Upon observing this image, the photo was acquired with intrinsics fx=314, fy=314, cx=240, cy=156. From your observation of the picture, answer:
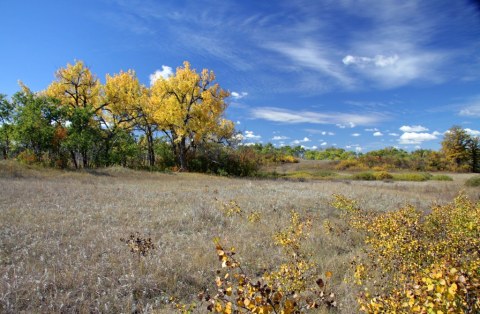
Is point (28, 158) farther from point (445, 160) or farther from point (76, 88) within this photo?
point (445, 160)

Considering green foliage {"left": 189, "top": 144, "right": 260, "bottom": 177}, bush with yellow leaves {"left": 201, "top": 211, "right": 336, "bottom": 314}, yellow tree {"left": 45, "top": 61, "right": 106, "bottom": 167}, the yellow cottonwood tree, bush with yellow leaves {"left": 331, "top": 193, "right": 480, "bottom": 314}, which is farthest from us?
green foliage {"left": 189, "top": 144, "right": 260, "bottom": 177}

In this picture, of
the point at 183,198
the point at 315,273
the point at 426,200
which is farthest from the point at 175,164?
the point at 315,273

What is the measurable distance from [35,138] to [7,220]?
69.2ft

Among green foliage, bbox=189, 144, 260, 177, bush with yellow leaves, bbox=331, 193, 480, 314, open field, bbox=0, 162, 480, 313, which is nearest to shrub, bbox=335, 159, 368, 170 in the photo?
green foliage, bbox=189, 144, 260, 177

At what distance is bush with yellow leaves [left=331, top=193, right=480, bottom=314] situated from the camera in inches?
113

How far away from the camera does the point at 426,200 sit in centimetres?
1797

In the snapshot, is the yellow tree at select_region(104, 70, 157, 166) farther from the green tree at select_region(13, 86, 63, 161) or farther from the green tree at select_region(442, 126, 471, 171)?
the green tree at select_region(442, 126, 471, 171)

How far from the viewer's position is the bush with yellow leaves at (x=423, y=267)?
287 cm

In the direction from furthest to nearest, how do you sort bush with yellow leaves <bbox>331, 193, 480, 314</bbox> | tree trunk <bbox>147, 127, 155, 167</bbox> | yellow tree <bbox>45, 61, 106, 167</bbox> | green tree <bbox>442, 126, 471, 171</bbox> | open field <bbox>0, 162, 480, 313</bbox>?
green tree <bbox>442, 126, 471, 171</bbox>, tree trunk <bbox>147, 127, 155, 167</bbox>, yellow tree <bbox>45, 61, 106, 167</bbox>, open field <bbox>0, 162, 480, 313</bbox>, bush with yellow leaves <bbox>331, 193, 480, 314</bbox>

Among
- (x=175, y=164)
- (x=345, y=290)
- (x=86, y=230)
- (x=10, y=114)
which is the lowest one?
(x=345, y=290)

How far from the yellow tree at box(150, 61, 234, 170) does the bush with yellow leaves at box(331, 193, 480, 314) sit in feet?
79.7

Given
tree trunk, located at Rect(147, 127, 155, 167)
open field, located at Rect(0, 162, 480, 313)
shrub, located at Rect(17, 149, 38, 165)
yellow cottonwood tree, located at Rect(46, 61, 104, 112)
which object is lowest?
open field, located at Rect(0, 162, 480, 313)

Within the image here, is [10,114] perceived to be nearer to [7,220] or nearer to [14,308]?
[7,220]

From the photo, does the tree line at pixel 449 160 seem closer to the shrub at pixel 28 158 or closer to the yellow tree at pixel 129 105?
the yellow tree at pixel 129 105
